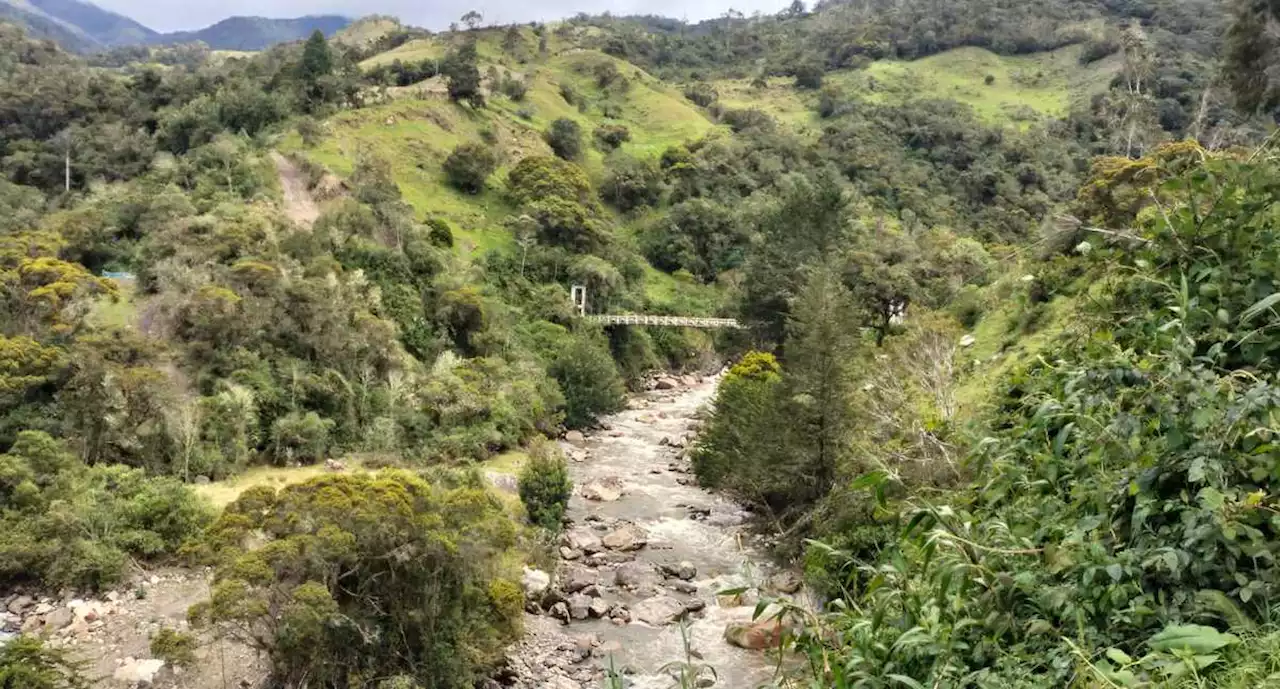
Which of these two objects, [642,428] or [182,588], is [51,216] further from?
[642,428]

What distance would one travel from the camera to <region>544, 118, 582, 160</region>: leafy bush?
5784 cm

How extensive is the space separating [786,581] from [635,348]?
2647 cm

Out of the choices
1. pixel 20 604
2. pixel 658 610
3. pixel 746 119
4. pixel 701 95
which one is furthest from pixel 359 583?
pixel 701 95

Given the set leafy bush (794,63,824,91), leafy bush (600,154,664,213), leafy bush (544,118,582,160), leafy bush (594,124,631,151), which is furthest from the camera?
leafy bush (794,63,824,91)

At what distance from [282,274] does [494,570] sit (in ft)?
52.5

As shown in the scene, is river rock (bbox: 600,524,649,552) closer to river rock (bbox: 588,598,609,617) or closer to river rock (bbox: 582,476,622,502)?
river rock (bbox: 582,476,622,502)

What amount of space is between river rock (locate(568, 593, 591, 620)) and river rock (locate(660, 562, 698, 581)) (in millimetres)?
2280

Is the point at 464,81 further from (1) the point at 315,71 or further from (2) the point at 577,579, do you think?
(2) the point at 577,579

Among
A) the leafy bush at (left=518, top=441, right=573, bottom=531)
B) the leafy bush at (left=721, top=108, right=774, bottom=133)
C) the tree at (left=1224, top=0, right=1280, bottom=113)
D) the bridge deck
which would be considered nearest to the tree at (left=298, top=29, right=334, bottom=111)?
the bridge deck

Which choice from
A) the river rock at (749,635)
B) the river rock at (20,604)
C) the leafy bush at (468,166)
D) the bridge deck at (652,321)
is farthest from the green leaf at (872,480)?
the leafy bush at (468,166)

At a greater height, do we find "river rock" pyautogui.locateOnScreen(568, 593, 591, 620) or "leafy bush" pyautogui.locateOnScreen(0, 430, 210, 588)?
"leafy bush" pyautogui.locateOnScreen(0, 430, 210, 588)

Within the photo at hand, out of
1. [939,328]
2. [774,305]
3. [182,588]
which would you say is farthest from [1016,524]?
[774,305]

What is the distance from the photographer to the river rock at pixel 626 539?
64.0 feet

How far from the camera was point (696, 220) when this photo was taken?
175ft
